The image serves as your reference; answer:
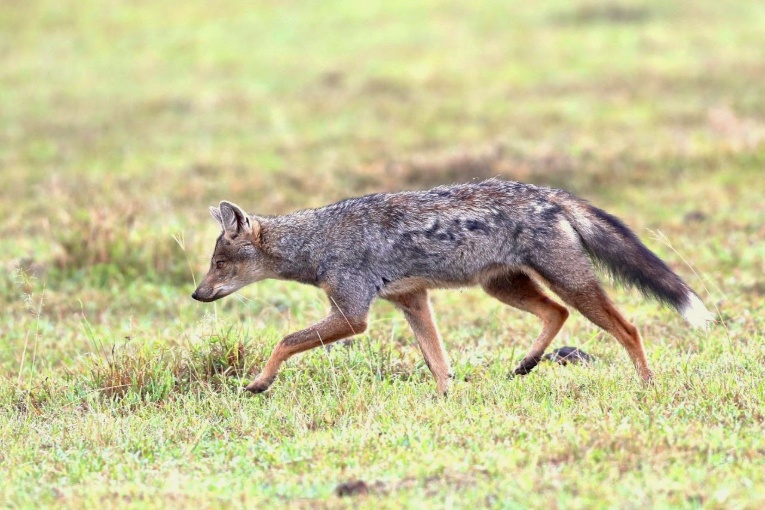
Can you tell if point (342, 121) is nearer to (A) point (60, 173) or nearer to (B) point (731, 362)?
(A) point (60, 173)

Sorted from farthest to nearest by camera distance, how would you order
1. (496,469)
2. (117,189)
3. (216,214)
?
1. (117,189)
2. (216,214)
3. (496,469)

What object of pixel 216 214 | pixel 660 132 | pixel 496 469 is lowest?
pixel 660 132

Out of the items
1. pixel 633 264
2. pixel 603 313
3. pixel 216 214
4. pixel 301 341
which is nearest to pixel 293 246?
pixel 216 214

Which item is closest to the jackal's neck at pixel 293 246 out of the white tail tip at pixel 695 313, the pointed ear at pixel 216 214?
the pointed ear at pixel 216 214

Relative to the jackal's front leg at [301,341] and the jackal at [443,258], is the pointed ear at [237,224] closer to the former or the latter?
the jackal at [443,258]

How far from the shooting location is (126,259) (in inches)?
433

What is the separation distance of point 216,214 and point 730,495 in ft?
14.7

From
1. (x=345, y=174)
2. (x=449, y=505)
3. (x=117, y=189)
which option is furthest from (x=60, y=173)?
(x=449, y=505)

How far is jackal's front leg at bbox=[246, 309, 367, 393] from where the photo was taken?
7.20m

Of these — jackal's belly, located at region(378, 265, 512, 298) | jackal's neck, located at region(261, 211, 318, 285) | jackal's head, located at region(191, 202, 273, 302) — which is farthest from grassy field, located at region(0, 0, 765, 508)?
jackal's neck, located at region(261, 211, 318, 285)

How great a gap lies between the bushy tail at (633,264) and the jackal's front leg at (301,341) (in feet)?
5.49

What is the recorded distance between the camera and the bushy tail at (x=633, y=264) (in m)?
7.33

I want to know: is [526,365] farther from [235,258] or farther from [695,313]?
[235,258]

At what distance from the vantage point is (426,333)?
769 cm
